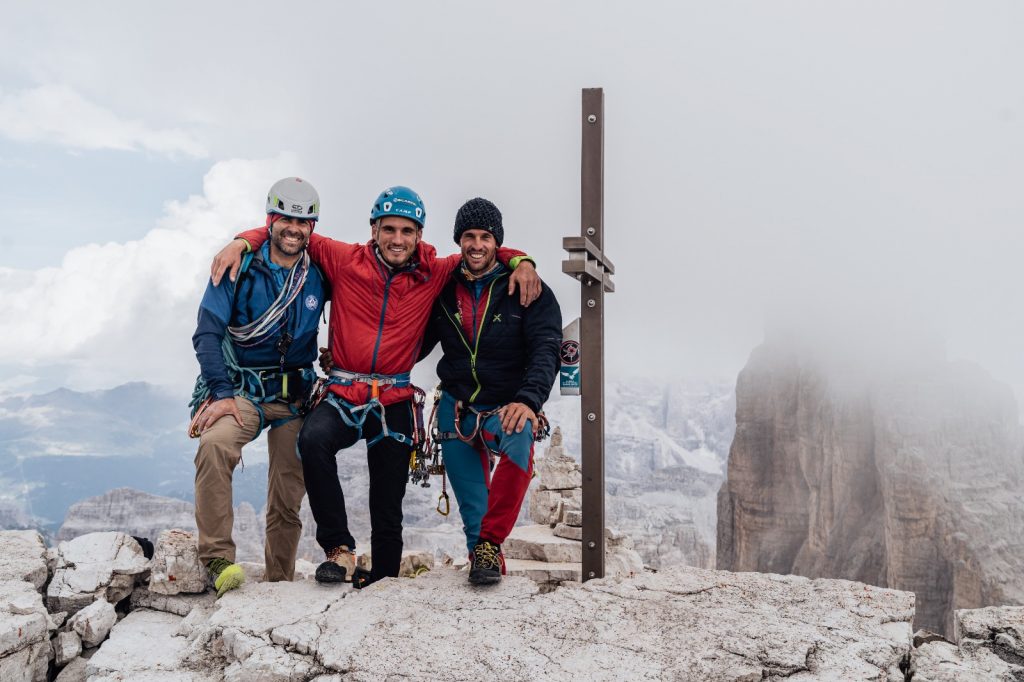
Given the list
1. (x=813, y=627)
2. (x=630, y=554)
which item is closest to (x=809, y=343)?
(x=630, y=554)

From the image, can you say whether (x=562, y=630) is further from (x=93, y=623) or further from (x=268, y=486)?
(x=93, y=623)

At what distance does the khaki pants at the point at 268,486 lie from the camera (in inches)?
221

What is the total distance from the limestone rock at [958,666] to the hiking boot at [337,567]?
375 cm

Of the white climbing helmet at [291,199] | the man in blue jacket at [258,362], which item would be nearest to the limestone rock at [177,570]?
the man in blue jacket at [258,362]

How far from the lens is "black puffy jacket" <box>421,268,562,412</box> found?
19.0 feet

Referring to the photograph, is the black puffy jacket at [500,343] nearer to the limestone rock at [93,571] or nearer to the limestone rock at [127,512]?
the limestone rock at [93,571]

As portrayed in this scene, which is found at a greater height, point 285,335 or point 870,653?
point 285,335

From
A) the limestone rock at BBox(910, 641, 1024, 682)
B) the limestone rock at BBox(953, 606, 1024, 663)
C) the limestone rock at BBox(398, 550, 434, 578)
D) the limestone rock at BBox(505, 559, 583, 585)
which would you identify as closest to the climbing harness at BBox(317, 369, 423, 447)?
the limestone rock at BBox(910, 641, 1024, 682)

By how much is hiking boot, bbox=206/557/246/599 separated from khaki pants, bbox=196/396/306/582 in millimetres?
57

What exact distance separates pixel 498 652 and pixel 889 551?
6289 cm

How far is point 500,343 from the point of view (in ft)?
19.0

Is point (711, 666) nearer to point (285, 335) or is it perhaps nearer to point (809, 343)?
point (285, 335)

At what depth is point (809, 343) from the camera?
79.6m

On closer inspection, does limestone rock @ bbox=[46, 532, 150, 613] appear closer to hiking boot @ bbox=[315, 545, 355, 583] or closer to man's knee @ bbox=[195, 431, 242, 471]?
man's knee @ bbox=[195, 431, 242, 471]
